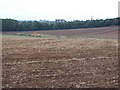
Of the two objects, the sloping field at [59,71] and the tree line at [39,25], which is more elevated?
the tree line at [39,25]

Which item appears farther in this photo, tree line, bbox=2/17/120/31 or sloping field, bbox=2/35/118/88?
tree line, bbox=2/17/120/31

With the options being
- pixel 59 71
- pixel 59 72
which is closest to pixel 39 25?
pixel 59 71

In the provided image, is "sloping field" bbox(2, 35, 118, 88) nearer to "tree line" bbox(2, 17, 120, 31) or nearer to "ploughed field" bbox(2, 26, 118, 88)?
"ploughed field" bbox(2, 26, 118, 88)

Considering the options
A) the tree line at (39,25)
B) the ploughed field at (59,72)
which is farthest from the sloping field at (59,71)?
the tree line at (39,25)

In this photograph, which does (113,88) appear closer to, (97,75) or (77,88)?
(77,88)

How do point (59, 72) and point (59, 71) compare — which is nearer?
point (59, 72)

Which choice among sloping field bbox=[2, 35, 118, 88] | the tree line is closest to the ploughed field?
sloping field bbox=[2, 35, 118, 88]

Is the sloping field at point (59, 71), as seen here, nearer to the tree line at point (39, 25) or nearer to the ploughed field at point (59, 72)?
the ploughed field at point (59, 72)

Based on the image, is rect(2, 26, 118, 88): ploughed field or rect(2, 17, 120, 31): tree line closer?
rect(2, 26, 118, 88): ploughed field

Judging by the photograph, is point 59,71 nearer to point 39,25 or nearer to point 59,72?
point 59,72

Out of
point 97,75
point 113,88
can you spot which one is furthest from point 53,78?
point 113,88

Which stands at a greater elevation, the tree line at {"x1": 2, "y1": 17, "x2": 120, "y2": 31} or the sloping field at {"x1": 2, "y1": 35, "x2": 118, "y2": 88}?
the tree line at {"x1": 2, "y1": 17, "x2": 120, "y2": 31}

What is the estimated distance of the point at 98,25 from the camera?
3106 cm

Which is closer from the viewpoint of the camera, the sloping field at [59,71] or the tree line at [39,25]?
the sloping field at [59,71]
